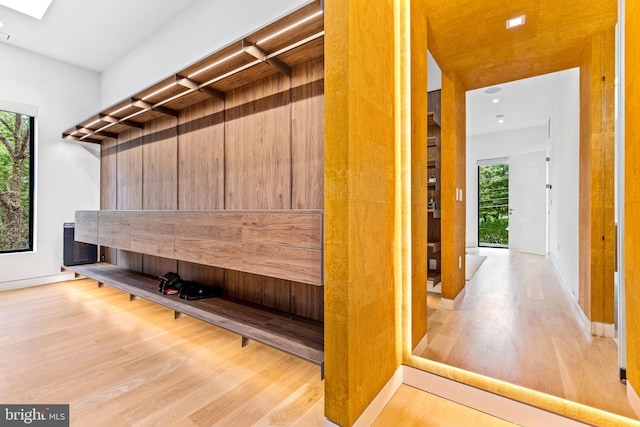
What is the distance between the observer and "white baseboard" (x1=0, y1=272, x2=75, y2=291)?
3900 millimetres

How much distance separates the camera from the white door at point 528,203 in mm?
1664

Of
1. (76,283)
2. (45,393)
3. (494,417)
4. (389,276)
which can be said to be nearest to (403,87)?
(389,276)

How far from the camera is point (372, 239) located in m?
1.51

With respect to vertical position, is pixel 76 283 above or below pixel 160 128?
below

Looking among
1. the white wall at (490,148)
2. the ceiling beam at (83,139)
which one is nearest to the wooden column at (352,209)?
the white wall at (490,148)

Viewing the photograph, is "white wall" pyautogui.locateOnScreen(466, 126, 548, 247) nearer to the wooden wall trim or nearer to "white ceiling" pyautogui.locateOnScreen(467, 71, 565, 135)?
"white ceiling" pyautogui.locateOnScreen(467, 71, 565, 135)

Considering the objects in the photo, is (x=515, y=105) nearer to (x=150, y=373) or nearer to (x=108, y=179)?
(x=150, y=373)

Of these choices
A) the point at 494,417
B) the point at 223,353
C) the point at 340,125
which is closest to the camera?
the point at 340,125

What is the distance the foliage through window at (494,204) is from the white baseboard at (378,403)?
38.4 inches

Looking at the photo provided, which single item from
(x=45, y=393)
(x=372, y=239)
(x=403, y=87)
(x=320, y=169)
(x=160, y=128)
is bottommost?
(x=45, y=393)

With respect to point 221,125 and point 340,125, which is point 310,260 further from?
point 221,125

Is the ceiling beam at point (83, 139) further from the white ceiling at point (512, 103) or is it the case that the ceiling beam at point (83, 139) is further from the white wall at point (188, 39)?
the white ceiling at point (512, 103)

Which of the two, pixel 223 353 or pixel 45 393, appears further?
pixel 223 353

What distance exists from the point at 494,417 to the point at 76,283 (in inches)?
205
